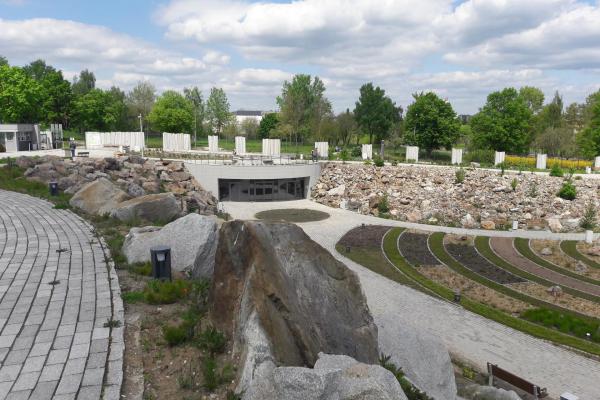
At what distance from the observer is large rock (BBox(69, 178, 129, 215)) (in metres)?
18.8

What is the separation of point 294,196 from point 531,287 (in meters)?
28.1

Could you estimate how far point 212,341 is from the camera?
778cm

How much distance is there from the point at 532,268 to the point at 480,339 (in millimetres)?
10114

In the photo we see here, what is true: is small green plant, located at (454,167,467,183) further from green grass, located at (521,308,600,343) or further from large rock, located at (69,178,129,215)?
large rock, located at (69,178,129,215)

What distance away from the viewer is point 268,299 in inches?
288

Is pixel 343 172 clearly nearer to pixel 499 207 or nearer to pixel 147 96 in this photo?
pixel 499 207

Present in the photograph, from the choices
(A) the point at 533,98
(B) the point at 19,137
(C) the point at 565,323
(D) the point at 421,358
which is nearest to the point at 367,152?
(C) the point at 565,323

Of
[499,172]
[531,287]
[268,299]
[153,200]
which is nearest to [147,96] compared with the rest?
[499,172]

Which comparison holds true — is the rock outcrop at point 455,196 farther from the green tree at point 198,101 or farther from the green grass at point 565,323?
the green tree at point 198,101

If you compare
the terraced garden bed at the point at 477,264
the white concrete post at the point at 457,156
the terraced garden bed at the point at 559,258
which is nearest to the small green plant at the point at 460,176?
the white concrete post at the point at 457,156

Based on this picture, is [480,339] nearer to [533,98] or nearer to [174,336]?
[174,336]

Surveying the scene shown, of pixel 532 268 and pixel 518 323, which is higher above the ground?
pixel 532 268

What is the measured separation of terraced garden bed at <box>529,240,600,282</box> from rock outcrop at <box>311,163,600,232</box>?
465cm

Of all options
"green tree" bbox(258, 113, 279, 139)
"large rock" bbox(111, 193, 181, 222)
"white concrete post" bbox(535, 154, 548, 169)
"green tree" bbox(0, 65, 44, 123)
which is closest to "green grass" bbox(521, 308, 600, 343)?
"large rock" bbox(111, 193, 181, 222)
